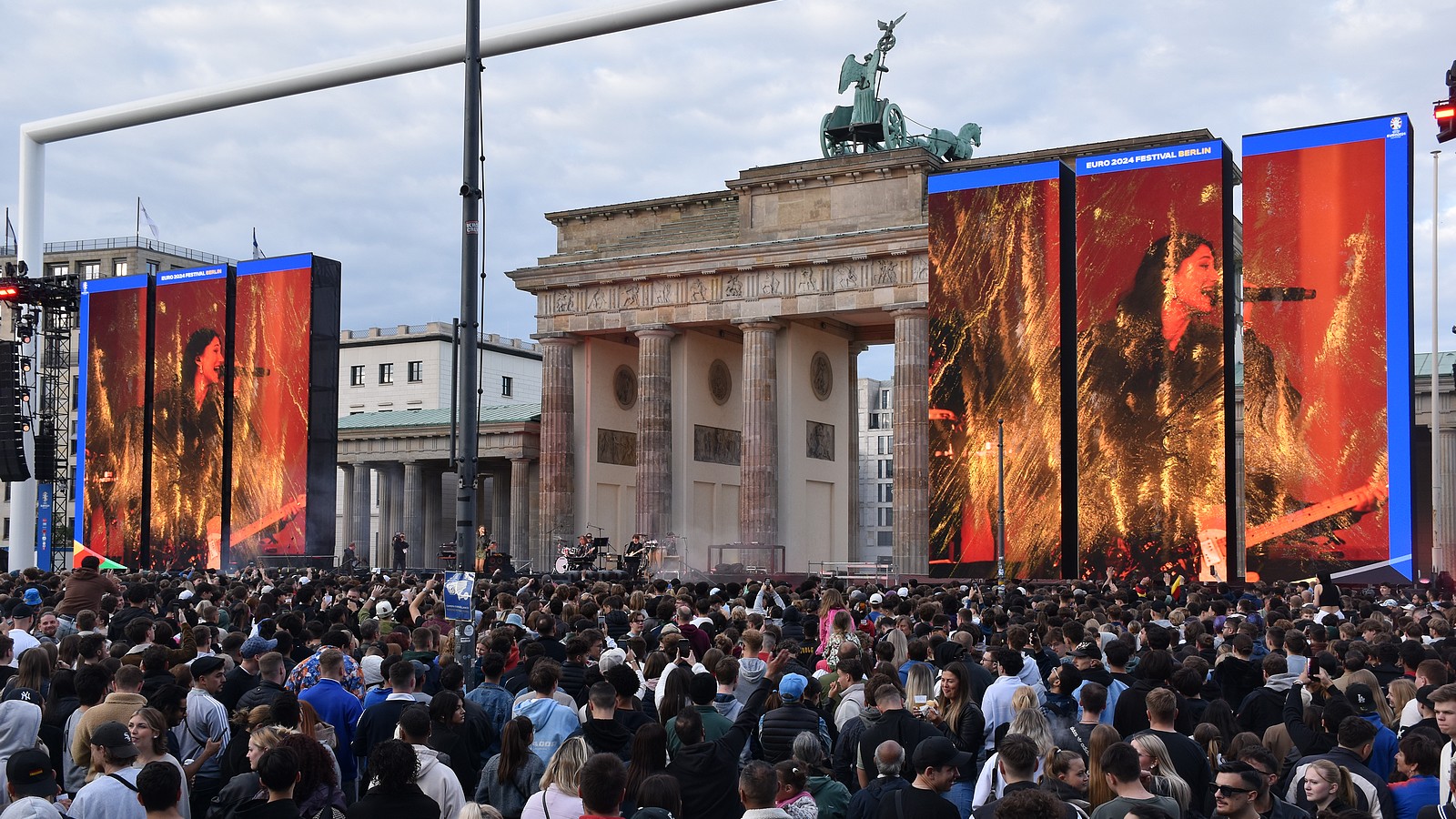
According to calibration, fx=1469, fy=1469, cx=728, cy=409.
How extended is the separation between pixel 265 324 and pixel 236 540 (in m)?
7.31

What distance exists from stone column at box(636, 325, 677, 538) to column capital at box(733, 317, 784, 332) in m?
3.23

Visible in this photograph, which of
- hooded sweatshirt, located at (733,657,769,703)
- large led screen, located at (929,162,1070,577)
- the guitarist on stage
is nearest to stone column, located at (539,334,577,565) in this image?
the guitarist on stage

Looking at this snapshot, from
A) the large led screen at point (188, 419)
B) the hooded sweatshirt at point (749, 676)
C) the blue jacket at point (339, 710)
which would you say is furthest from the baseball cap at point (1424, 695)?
the large led screen at point (188, 419)

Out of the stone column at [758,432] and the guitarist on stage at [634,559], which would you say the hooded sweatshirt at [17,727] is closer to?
the guitarist on stage at [634,559]

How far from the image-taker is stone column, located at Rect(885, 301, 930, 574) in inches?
1913

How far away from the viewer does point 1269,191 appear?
37875 mm

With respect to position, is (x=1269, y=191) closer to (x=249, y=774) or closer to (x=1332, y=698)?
(x=1332, y=698)

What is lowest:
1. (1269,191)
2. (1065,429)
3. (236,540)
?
(236,540)

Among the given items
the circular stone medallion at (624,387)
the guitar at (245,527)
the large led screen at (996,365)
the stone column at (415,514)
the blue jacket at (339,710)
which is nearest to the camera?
the blue jacket at (339,710)

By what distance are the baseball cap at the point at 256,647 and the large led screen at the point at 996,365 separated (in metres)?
31.2

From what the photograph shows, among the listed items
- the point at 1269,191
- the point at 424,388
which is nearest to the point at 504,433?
the point at 424,388

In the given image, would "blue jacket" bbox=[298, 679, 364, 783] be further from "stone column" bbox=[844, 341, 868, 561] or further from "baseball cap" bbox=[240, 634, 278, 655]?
"stone column" bbox=[844, 341, 868, 561]

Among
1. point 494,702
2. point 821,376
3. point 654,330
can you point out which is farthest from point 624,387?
point 494,702

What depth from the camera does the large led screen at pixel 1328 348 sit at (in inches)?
1432
